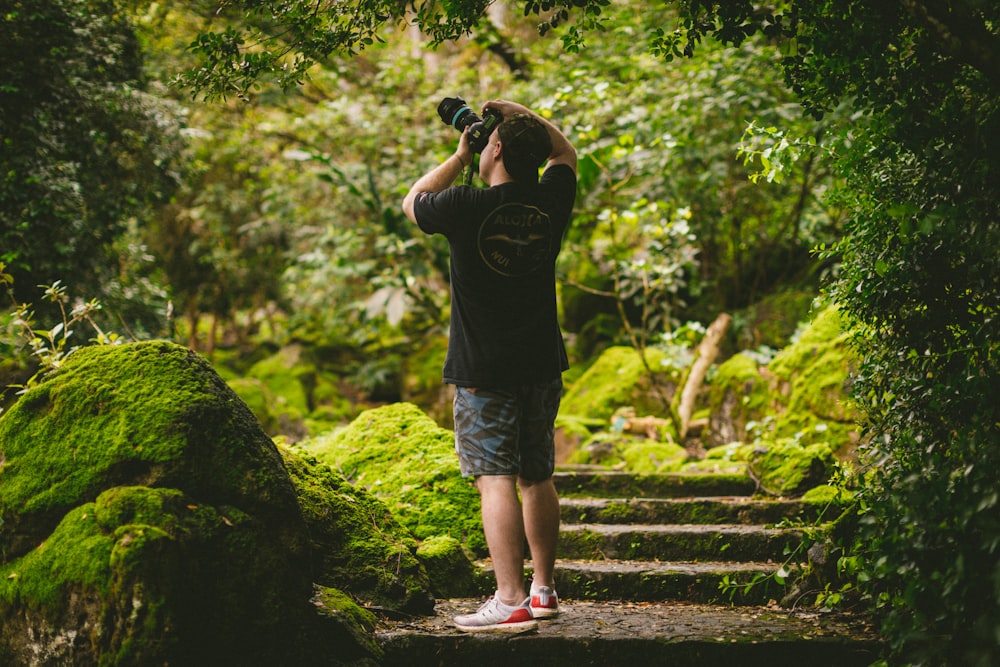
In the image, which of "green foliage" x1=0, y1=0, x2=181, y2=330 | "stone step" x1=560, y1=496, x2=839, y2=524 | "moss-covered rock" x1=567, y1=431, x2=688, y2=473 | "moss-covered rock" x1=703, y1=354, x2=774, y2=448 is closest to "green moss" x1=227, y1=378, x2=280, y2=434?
"green foliage" x1=0, y1=0, x2=181, y2=330

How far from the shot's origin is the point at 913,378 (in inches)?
94.9

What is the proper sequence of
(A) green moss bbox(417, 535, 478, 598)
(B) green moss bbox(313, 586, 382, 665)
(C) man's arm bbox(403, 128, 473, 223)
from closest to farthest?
1. (B) green moss bbox(313, 586, 382, 665)
2. (C) man's arm bbox(403, 128, 473, 223)
3. (A) green moss bbox(417, 535, 478, 598)

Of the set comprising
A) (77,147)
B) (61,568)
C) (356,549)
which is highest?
(77,147)

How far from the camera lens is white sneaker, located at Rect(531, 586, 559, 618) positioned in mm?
2926

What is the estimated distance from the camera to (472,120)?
9.48 ft

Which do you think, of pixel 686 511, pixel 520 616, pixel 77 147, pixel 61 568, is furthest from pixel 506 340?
pixel 77 147

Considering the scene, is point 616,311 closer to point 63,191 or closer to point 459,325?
point 63,191

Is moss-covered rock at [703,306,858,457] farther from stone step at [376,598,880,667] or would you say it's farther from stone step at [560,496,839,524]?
stone step at [376,598,880,667]

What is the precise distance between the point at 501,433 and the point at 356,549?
85cm

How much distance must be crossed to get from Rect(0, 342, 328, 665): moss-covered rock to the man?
0.69 m

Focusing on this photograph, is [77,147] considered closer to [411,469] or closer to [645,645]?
[411,469]

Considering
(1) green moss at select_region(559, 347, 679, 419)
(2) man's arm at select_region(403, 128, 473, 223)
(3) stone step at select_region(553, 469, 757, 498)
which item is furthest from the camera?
(1) green moss at select_region(559, 347, 679, 419)

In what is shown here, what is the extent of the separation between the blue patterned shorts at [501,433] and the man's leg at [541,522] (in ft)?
0.15

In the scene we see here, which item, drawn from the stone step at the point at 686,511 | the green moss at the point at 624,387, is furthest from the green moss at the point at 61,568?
the green moss at the point at 624,387
